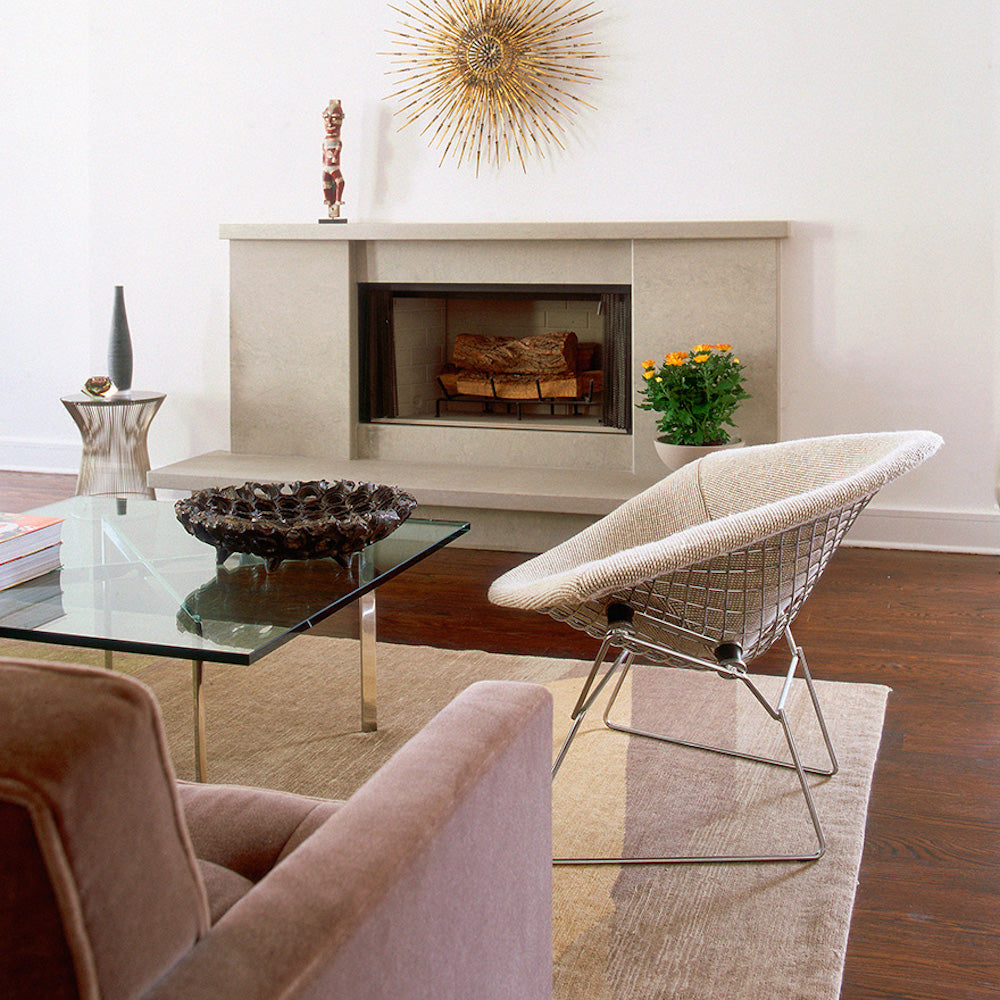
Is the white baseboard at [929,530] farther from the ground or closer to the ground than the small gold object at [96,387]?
closer to the ground

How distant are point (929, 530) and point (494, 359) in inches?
68.3

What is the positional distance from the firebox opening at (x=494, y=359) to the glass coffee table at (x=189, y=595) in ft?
6.30

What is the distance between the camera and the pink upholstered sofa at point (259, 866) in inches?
25.8

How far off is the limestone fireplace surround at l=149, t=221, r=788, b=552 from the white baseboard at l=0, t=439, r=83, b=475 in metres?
1.11

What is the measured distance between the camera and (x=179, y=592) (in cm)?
202

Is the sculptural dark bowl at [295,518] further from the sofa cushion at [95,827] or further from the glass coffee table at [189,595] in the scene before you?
the sofa cushion at [95,827]

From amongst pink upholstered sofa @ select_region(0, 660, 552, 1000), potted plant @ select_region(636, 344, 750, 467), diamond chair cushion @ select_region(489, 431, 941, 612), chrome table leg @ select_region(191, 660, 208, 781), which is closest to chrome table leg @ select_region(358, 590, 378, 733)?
diamond chair cushion @ select_region(489, 431, 941, 612)

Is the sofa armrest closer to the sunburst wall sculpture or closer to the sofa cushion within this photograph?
the sofa cushion

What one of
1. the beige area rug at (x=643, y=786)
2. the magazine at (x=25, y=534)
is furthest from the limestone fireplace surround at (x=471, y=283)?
the magazine at (x=25, y=534)

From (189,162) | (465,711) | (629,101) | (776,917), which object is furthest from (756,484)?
(189,162)

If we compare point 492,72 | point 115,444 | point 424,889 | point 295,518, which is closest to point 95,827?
point 424,889

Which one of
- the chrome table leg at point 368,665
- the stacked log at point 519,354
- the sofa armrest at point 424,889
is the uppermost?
the stacked log at point 519,354

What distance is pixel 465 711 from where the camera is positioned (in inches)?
44.3

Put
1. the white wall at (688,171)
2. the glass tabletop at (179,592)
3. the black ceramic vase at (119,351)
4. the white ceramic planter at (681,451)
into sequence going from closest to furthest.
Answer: the glass tabletop at (179,592) < the white ceramic planter at (681,451) < the white wall at (688,171) < the black ceramic vase at (119,351)
